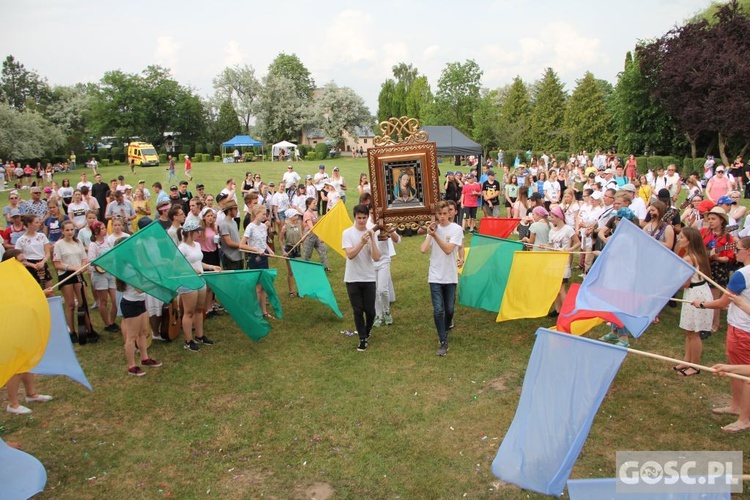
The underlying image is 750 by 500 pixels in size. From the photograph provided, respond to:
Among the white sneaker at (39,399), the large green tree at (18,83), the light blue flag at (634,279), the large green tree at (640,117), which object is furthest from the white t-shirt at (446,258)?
the large green tree at (18,83)

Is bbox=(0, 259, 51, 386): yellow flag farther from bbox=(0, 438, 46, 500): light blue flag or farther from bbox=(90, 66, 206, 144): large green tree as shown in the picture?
bbox=(90, 66, 206, 144): large green tree

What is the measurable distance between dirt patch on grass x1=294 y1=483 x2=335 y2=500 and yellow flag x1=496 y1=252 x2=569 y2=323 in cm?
421

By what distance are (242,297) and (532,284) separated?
14.2ft

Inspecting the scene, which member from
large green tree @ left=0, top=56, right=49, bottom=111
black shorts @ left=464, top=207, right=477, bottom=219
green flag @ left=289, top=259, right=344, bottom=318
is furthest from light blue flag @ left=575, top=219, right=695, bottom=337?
large green tree @ left=0, top=56, right=49, bottom=111

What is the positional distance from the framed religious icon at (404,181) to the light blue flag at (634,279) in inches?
87.7

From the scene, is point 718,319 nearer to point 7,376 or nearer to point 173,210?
point 173,210

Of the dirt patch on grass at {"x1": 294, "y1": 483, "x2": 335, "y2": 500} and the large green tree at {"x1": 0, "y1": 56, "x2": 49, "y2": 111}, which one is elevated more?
the large green tree at {"x1": 0, "y1": 56, "x2": 49, "y2": 111}

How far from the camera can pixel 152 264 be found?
289 inches

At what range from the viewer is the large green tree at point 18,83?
77438 mm

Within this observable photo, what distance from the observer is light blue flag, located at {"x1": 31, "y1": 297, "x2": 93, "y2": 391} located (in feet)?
20.0

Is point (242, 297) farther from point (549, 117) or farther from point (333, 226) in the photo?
point (549, 117)

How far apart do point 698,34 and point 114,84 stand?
201ft

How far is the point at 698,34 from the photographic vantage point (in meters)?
34.1

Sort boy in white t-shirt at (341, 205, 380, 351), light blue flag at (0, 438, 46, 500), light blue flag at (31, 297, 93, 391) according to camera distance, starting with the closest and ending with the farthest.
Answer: light blue flag at (0, 438, 46, 500)
light blue flag at (31, 297, 93, 391)
boy in white t-shirt at (341, 205, 380, 351)
